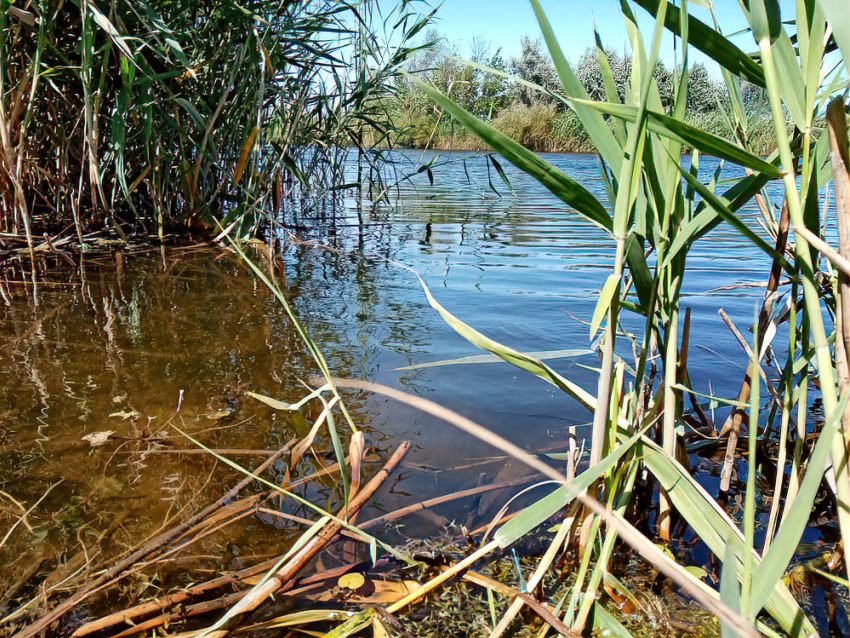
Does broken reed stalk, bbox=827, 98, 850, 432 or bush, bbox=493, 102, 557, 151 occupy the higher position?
bush, bbox=493, 102, 557, 151

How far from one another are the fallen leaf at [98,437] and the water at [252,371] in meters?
0.02

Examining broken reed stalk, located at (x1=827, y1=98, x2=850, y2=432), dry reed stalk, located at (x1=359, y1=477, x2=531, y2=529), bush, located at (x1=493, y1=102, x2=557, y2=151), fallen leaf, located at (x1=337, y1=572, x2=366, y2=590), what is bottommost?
fallen leaf, located at (x1=337, y1=572, x2=366, y2=590)

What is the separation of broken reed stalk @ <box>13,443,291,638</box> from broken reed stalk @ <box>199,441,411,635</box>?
6.4 inches

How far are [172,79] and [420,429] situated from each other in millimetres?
2918

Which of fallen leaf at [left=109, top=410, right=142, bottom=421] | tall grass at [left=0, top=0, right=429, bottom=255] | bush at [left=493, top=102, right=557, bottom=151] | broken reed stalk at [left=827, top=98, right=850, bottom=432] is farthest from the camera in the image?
bush at [left=493, top=102, right=557, bottom=151]

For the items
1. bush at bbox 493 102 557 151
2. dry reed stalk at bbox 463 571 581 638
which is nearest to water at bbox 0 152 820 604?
dry reed stalk at bbox 463 571 581 638

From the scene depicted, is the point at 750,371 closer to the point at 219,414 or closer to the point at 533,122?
the point at 219,414

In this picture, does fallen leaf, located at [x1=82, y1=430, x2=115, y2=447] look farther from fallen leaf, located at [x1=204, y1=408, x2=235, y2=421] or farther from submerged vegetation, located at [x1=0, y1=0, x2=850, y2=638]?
fallen leaf, located at [x1=204, y1=408, x2=235, y2=421]

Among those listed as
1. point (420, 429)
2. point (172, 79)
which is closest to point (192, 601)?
point (420, 429)

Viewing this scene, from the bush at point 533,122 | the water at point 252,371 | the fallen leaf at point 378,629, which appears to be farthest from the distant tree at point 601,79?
the bush at point 533,122

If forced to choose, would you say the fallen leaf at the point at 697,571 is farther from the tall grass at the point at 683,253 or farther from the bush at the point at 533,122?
the bush at the point at 533,122

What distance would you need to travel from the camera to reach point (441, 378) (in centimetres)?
205

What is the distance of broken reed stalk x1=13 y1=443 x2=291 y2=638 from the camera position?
3.04 feet

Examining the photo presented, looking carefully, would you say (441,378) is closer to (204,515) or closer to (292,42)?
(204,515)
